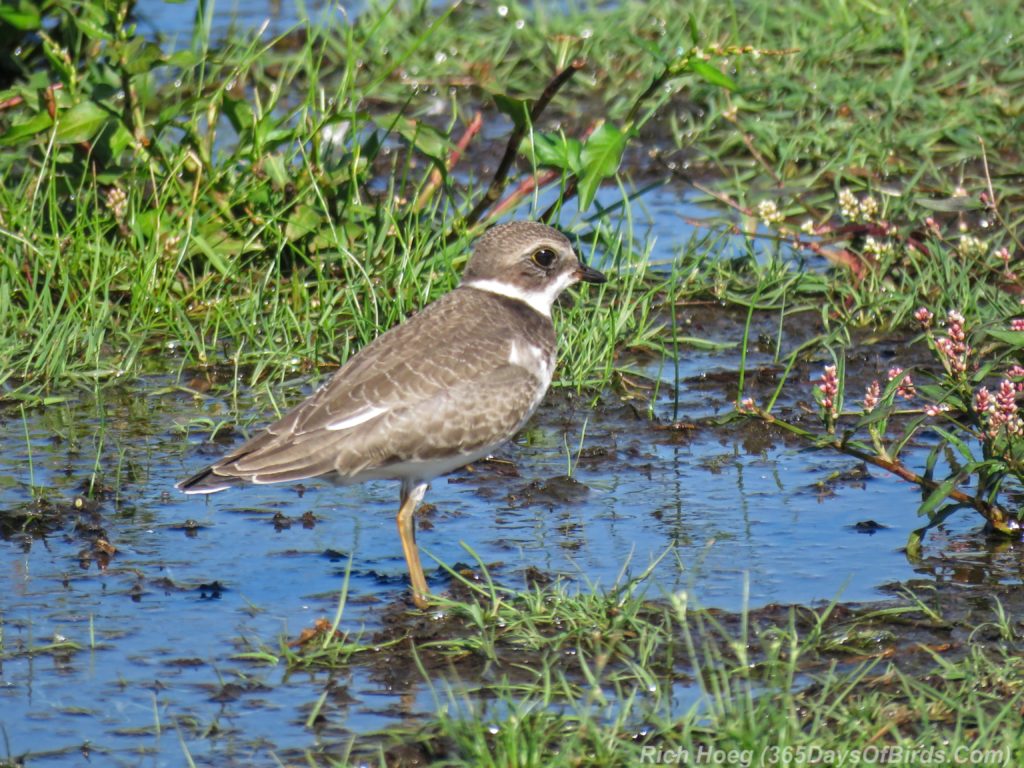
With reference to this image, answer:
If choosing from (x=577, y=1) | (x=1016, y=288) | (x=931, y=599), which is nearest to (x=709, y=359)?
(x=1016, y=288)

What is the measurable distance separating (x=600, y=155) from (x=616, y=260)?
0.69m

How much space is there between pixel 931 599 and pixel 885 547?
537 millimetres

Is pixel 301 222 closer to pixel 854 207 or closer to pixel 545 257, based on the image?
pixel 545 257

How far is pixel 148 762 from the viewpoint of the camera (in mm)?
4508

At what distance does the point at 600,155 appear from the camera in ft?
25.2

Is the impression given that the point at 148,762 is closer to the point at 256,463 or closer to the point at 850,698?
the point at 256,463

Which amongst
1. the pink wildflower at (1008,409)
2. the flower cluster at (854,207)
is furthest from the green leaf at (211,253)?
the pink wildflower at (1008,409)

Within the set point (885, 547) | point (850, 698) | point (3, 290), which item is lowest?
point (850, 698)

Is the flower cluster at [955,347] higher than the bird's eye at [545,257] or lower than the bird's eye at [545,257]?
lower

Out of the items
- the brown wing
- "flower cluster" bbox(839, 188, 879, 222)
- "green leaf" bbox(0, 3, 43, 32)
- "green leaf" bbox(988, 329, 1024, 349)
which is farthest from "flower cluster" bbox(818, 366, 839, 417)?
"green leaf" bbox(0, 3, 43, 32)

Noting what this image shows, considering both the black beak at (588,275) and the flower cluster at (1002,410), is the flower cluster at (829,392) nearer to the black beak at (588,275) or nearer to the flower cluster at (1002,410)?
the flower cluster at (1002,410)

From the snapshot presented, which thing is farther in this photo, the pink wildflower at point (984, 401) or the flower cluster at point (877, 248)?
the flower cluster at point (877, 248)

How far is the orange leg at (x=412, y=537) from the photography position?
5.58 meters

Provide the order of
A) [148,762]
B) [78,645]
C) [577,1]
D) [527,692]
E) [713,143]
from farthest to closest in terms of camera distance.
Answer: [577,1] < [713,143] < [78,645] < [527,692] < [148,762]
